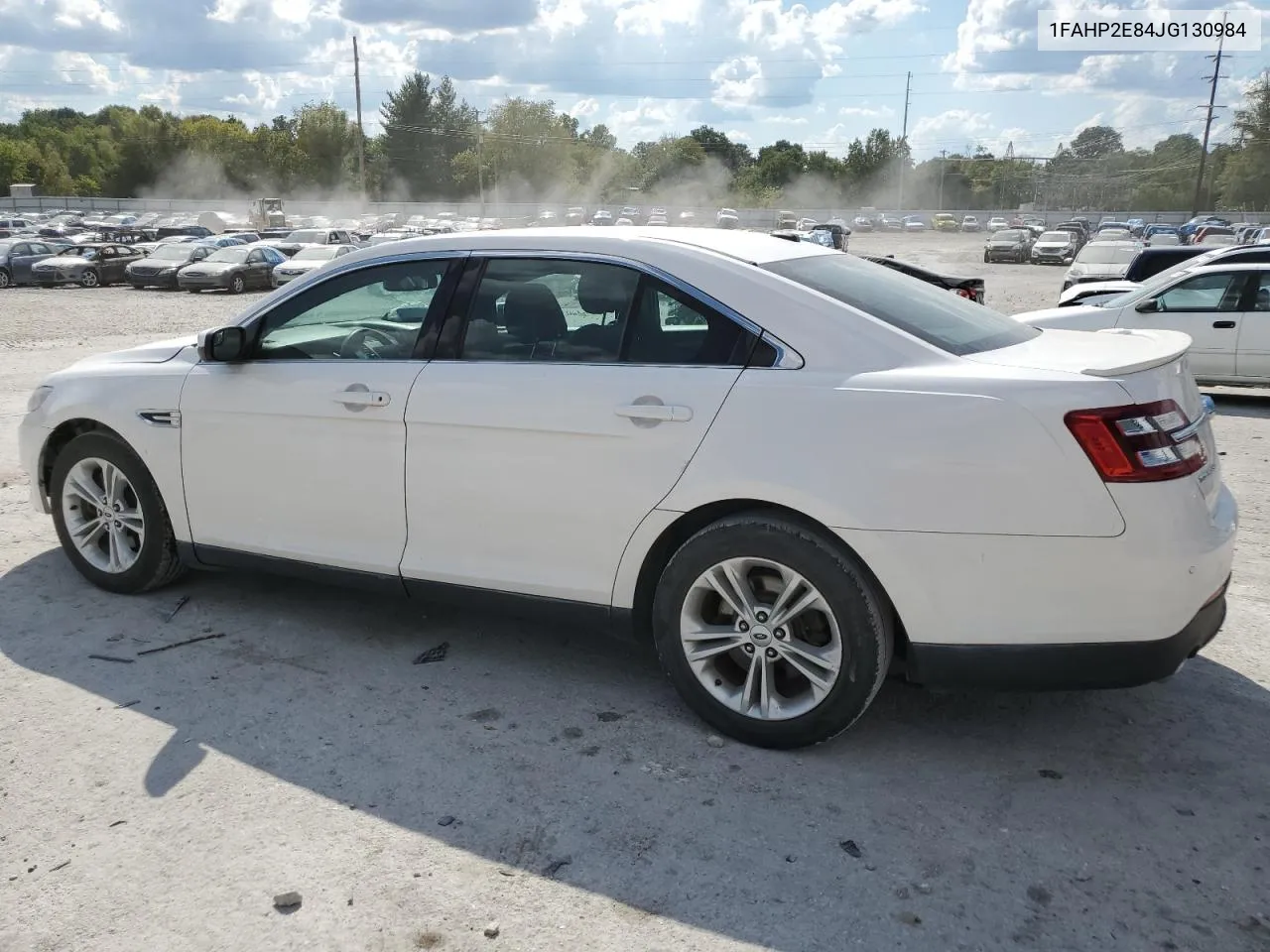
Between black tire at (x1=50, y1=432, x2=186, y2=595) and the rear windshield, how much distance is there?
9.83ft

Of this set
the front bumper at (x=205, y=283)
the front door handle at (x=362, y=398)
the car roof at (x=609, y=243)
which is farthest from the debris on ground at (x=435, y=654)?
the front bumper at (x=205, y=283)

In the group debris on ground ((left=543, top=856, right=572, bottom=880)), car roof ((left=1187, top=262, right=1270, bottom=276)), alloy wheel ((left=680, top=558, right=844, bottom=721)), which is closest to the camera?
debris on ground ((left=543, top=856, right=572, bottom=880))

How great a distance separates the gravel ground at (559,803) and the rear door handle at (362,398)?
106 cm

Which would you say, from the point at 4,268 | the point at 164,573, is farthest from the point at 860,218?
the point at 164,573

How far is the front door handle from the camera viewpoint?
4070 millimetres

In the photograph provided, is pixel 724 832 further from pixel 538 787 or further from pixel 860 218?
pixel 860 218

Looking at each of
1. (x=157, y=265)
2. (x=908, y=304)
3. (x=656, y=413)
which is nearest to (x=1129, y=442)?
(x=908, y=304)

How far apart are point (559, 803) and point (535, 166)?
358 ft

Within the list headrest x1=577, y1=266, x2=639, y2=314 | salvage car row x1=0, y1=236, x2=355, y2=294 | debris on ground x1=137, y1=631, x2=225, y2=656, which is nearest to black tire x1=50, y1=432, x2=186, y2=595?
debris on ground x1=137, y1=631, x2=225, y2=656

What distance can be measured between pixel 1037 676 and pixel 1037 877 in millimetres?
603

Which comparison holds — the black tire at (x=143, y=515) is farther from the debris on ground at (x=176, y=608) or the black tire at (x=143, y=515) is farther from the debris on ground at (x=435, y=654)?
the debris on ground at (x=435, y=654)

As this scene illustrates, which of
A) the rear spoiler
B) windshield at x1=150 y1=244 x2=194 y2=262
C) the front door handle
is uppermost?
the rear spoiler

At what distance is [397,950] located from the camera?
2633 mm

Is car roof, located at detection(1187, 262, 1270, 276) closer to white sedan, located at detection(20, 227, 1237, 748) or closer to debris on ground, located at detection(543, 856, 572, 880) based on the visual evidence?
white sedan, located at detection(20, 227, 1237, 748)
